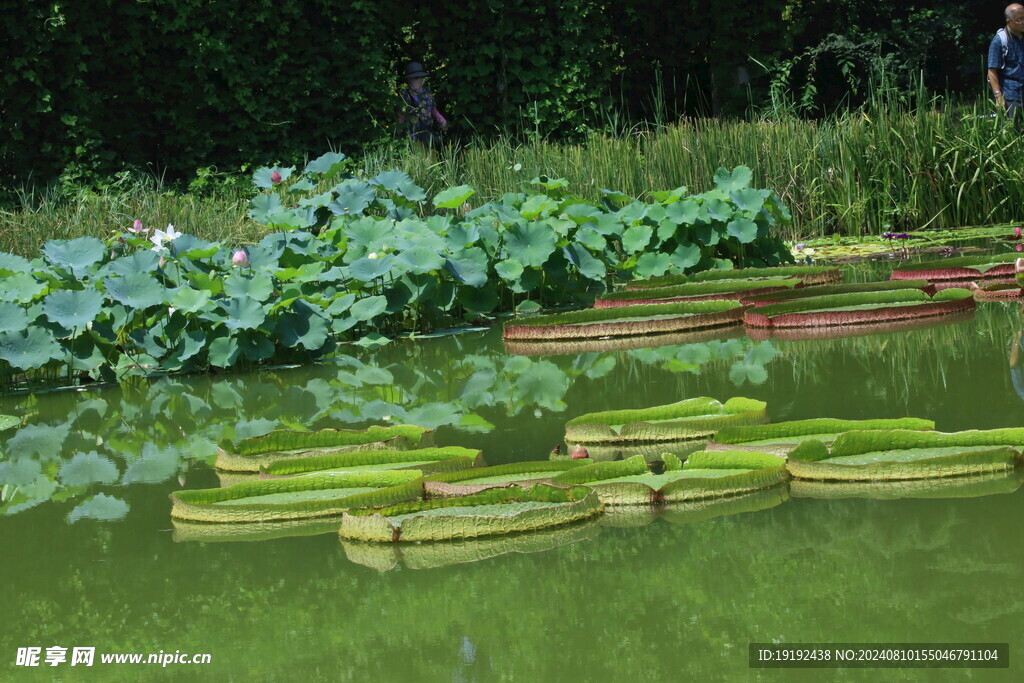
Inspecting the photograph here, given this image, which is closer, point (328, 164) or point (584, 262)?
point (584, 262)

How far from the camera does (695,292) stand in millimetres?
4969

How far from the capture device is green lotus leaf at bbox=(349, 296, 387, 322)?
4480 millimetres

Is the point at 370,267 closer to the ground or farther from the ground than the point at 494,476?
farther from the ground

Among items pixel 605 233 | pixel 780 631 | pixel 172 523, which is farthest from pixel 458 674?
pixel 605 233

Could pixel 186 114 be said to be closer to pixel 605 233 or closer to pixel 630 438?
pixel 605 233

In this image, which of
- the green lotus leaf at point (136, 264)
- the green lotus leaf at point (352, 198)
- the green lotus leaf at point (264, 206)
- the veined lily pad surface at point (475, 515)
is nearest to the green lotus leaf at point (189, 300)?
the green lotus leaf at point (136, 264)

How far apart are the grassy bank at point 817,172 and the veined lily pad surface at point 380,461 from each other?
472 cm

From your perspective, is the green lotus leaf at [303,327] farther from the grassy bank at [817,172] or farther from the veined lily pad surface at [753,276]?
the grassy bank at [817,172]

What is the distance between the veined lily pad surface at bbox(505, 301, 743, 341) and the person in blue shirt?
5.42 metres

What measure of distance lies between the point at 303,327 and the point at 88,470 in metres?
1.44

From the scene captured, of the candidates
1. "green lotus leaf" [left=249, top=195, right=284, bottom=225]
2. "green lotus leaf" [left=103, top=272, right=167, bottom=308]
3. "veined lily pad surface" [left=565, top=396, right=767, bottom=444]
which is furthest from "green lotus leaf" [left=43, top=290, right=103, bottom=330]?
"veined lily pad surface" [left=565, top=396, right=767, bottom=444]

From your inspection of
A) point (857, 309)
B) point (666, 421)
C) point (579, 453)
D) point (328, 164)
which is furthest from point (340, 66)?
point (579, 453)

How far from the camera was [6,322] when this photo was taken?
392 centimetres

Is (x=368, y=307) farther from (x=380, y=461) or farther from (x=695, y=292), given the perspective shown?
(x=380, y=461)
